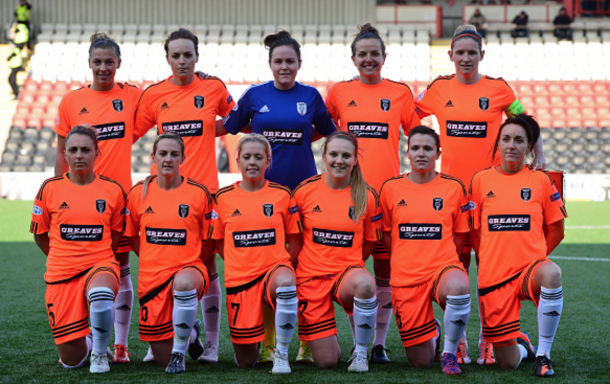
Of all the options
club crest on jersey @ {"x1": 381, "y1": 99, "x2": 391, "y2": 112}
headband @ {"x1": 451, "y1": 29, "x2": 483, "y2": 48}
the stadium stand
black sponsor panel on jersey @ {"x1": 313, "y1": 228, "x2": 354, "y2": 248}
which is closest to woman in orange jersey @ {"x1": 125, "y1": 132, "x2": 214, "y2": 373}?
black sponsor panel on jersey @ {"x1": 313, "y1": 228, "x2": 354, "y2": 248}

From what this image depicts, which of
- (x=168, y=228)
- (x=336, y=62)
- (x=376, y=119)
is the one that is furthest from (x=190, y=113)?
(x=336, y=62)

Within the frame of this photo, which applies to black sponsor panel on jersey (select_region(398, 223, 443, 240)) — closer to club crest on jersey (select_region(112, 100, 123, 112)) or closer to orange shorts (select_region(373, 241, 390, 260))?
Answer: orange shorts (select_region(373, 241, 390, 260))

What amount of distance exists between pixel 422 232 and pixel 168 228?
1.36 m

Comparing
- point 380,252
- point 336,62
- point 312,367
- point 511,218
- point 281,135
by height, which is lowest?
point 312,367

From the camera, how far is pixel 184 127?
13.5 ft

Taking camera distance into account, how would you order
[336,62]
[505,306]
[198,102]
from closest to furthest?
[505,306] → [198,102] → [336,62]

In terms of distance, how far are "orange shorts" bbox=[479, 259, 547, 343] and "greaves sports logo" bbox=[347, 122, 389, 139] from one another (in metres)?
1.08

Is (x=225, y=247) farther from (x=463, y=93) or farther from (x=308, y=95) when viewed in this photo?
(x=463, y=93)

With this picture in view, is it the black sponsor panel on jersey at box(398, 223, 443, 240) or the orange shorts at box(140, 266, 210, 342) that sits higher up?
the black sponsor panel on jersey at box(398, 223, 443, 240)

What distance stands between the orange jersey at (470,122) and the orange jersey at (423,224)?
31cm

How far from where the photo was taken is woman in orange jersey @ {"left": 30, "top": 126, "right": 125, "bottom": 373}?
370 centimetres

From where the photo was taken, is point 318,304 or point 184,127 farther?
point 184,127

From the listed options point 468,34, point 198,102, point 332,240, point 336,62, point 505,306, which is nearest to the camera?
point 505,306

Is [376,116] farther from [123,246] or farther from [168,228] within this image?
[123,246]
